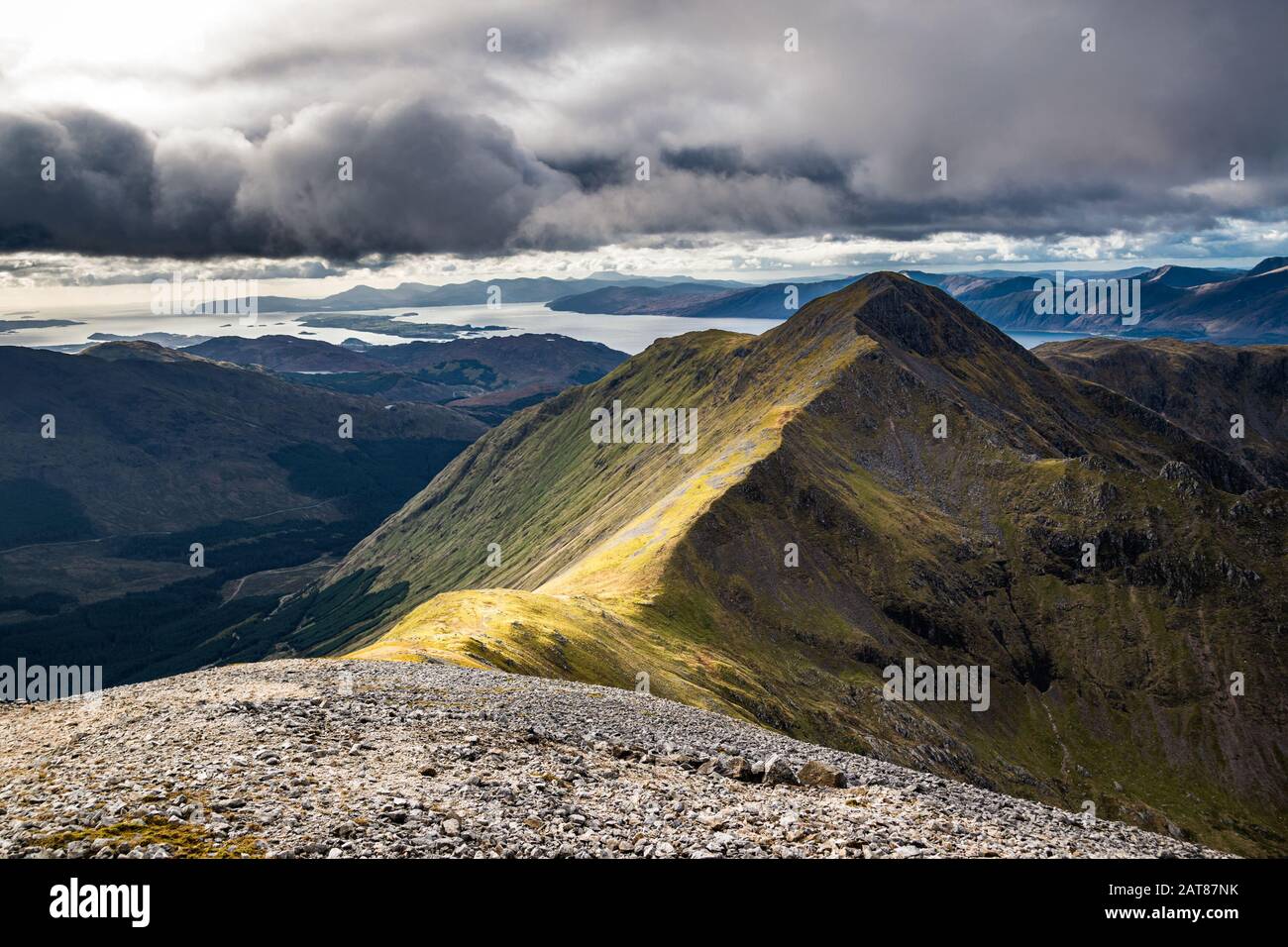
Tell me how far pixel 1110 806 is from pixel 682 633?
11659 centimetres

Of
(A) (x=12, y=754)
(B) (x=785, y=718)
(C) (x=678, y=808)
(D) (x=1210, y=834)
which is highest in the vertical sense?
(A) (x=12, y=754)

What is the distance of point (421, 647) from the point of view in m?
82.1

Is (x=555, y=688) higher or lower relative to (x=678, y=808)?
lower

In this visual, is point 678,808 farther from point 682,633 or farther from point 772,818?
point 682,633

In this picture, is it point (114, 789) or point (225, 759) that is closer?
point (114, 789)

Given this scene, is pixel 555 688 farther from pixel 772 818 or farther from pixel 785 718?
pixel 785 718

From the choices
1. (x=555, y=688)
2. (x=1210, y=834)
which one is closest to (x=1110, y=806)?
(x=1210, y=834)

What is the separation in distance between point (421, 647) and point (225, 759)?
51.0 metres
